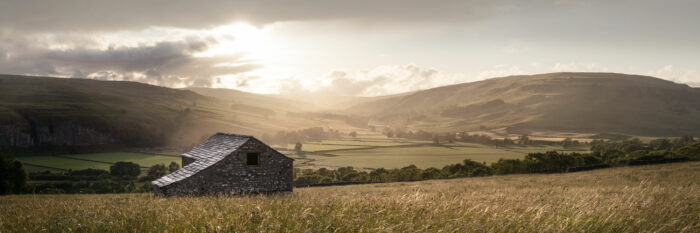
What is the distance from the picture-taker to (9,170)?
4788 centimetres

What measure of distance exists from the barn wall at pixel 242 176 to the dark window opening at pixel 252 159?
0.39 m

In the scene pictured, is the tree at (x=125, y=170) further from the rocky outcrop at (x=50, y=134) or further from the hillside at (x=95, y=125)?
the rocky outcrop at (x=50, y=134)

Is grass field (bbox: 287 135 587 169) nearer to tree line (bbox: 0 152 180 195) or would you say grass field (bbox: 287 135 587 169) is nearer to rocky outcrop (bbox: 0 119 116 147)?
tree line (bbox: 0 152 180 195)

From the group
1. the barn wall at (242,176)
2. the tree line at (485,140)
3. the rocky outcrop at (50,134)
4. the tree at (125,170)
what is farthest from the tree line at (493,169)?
the rocky outcrop at (50,134)

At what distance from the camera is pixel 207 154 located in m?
36.1

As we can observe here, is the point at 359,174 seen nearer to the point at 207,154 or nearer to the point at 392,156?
the point at 392,156

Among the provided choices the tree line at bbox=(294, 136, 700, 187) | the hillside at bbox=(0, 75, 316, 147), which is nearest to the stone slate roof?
the tree line at bbox=(294, 136, 700, 187)

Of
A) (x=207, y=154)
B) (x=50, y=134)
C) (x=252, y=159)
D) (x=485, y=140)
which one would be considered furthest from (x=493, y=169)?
(x=50, y=134)

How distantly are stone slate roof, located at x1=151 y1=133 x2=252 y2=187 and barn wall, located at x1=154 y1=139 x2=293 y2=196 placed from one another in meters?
0.46

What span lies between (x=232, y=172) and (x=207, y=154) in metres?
4.48

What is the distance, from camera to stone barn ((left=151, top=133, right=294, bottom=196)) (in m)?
31.5

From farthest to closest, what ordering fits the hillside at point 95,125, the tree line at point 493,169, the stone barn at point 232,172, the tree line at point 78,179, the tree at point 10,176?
the hillside at point 95,125
the tree line at point 493,169
the tree line at point 78,179
the tree at point 10,176
the stone barn at point 232,172

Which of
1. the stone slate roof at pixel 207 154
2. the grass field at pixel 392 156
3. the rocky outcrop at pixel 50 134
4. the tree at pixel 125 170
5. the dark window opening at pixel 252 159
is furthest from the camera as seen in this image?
the rocky outcrop at pixel 50 134

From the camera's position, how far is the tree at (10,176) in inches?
1849
